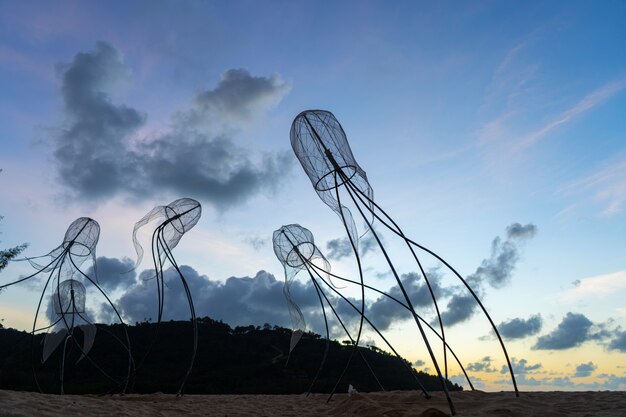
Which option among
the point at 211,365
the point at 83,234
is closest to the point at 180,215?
the point at 83,234

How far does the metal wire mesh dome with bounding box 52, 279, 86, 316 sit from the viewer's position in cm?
1634

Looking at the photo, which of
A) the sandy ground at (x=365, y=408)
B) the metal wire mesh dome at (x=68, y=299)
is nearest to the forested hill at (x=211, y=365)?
the metal wire mesh dome at (x=68, y=299)

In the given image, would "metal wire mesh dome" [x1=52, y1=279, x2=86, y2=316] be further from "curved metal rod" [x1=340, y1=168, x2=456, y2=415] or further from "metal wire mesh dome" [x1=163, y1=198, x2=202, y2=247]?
"curved metal rod" [x1=340, y1=168, x2=456, y2=415]

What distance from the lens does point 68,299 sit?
16.4m

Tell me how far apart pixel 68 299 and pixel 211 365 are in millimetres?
25272

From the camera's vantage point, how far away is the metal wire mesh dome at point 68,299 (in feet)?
53.6

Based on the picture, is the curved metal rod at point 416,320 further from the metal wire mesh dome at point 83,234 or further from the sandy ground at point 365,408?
the metal wire mesh dome at point 83,234

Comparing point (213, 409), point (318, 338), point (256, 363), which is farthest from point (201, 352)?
point (213, 409)

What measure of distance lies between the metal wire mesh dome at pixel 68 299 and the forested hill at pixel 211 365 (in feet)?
30.9

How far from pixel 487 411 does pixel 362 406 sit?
8.28 ft

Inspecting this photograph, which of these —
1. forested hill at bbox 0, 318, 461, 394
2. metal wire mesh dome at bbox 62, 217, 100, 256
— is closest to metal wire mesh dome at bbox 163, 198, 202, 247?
metal wire mesh dome at bbox 62, 217, 100, 256

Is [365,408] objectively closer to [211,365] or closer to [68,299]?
[68,299]

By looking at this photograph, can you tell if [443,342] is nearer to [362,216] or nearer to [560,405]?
[560,405]

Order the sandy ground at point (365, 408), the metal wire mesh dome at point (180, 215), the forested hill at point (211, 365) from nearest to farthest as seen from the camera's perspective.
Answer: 1. the sandy ground at point (365, 408)
2. the metal wire mesh dome at point (180, 215)
3. the forested hill at point (211, 365)
